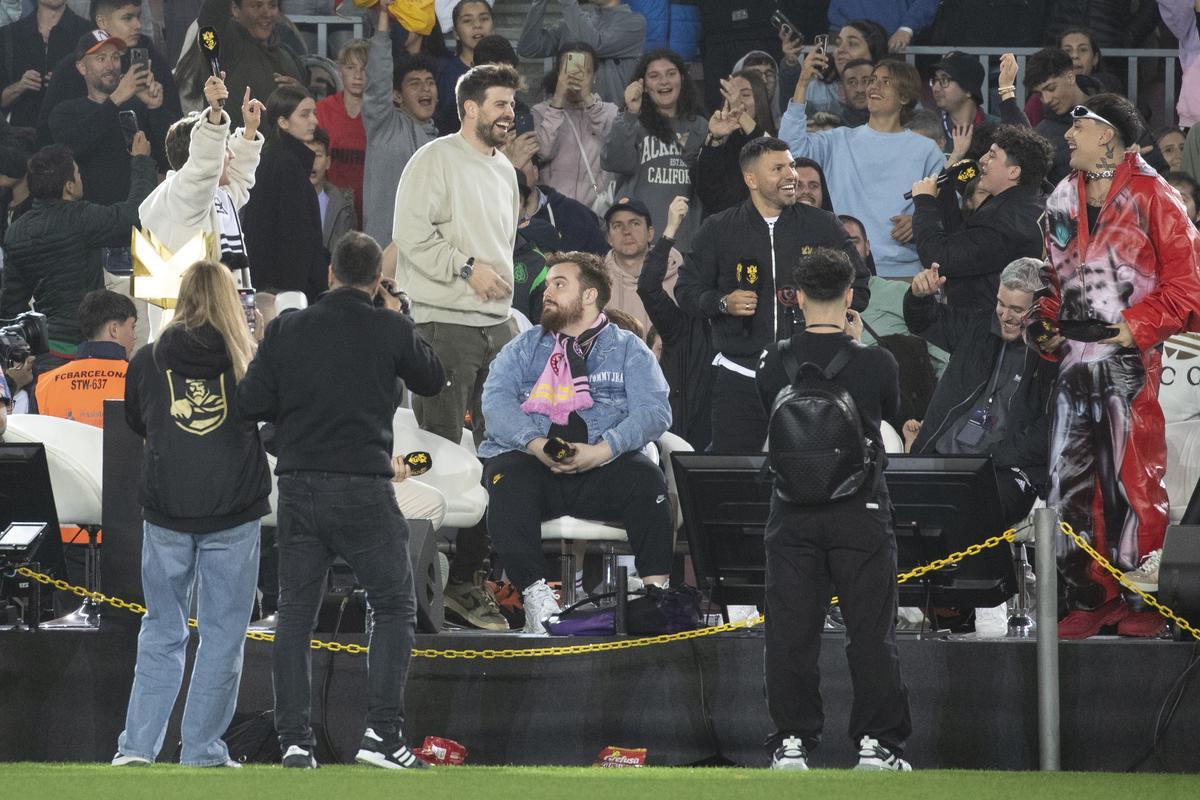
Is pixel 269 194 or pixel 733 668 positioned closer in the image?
pixel 733 668

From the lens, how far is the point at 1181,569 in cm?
726

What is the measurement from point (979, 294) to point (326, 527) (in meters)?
4.40

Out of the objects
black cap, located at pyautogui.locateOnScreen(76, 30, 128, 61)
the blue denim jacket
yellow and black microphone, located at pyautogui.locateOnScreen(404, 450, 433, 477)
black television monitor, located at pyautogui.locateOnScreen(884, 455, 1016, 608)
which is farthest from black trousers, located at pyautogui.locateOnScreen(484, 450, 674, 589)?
black cap, located at pyautogui.locateOnScreen(76, 30, 128, 61)

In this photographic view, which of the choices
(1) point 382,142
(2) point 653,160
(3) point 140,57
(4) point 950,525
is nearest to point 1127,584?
(4) point 950,525

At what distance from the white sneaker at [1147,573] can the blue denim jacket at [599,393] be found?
2.02 metres

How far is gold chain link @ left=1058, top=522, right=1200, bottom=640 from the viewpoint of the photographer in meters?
7.32

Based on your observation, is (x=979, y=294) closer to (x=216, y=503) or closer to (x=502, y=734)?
(x=502, y=734)

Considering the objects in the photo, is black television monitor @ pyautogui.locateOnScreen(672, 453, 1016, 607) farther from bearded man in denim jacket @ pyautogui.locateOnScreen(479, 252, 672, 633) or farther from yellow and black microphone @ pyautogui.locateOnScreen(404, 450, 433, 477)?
yellow and black microphone @ pyautogui.locateOnScreen(404, 450, 433, 477)

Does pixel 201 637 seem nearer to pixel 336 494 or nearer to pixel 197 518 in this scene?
pixel 197 518

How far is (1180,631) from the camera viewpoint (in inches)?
297

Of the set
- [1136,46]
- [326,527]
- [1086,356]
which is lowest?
[326,527]

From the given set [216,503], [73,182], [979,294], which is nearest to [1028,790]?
[216,503]

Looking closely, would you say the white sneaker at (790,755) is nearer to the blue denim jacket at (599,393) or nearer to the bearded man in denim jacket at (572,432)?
the bearded man in denim jacket at (572,432)

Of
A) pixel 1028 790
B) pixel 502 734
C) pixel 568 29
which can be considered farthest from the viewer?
pixel 568 29
